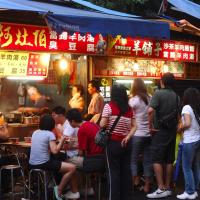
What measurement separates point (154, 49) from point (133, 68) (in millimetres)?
766

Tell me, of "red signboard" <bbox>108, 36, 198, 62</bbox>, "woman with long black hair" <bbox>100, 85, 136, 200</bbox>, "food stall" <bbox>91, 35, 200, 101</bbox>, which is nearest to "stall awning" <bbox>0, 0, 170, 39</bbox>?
"woman with long black hair" <bbox>100, 85, 136, 200</bbox>

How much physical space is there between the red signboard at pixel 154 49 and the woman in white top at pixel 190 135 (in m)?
3.36

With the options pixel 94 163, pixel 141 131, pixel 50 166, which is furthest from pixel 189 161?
pixel 50 166

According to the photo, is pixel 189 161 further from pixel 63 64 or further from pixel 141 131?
pixel 63 64

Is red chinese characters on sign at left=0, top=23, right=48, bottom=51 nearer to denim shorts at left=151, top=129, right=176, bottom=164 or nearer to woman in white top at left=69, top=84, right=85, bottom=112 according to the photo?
woman in white top at left=69, top=84, right=85, bottom=112

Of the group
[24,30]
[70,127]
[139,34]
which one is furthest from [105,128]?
[24,30]

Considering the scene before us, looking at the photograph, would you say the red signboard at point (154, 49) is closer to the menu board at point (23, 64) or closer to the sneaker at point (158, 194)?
the menu board at point (23, 64)

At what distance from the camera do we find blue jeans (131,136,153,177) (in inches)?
345

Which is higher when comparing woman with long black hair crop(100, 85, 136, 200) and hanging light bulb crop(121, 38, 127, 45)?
hanging light bulb crop(121, 38, 127, 45)

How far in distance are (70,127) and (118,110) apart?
118 cm

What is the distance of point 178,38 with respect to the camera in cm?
1326

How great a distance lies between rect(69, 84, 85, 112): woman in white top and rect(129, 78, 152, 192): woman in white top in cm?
304

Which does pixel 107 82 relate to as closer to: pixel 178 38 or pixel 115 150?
pixel 178 38

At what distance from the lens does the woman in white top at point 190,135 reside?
822 cm
